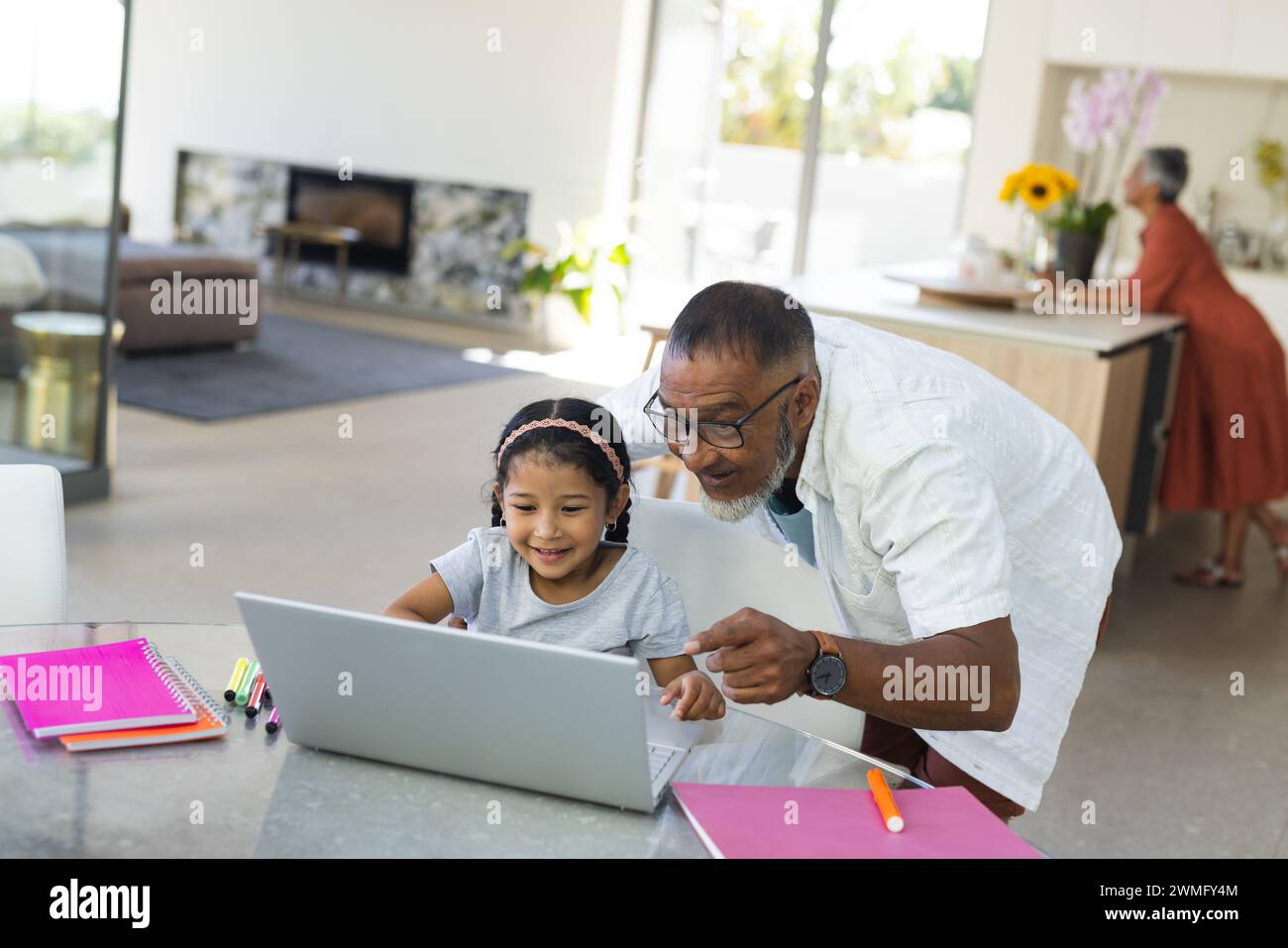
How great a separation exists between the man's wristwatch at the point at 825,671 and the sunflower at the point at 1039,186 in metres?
3.60

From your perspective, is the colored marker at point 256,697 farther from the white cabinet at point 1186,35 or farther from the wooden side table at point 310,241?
the wooden side table at point 310,241

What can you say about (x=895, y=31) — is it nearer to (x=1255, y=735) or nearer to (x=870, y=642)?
(x=1255, y=735)

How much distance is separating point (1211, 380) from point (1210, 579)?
68cm

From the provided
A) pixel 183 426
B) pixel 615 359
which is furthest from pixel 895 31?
pixel 183 426

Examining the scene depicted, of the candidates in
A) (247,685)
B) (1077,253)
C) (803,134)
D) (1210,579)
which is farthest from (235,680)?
(803,134)

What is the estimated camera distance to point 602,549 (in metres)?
1.77

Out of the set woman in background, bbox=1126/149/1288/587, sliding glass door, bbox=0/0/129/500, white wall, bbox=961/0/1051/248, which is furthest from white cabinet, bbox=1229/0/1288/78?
sliding glass door, bbox=0/0/129/500

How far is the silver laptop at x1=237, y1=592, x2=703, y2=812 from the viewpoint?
1.17m

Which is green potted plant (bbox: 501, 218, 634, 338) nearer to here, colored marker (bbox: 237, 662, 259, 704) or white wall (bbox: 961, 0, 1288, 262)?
white wall (bbox: 961, 0, 1288, 262)

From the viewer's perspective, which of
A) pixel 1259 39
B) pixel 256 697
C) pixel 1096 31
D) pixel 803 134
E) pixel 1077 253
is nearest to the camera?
pixel 256 697

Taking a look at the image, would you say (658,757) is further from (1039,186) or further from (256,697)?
(1039,186)

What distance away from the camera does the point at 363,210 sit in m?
9.36

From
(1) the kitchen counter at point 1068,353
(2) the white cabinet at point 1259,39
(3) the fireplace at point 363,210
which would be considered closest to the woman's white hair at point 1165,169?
(1) the kitchen counter at point 1068,353
